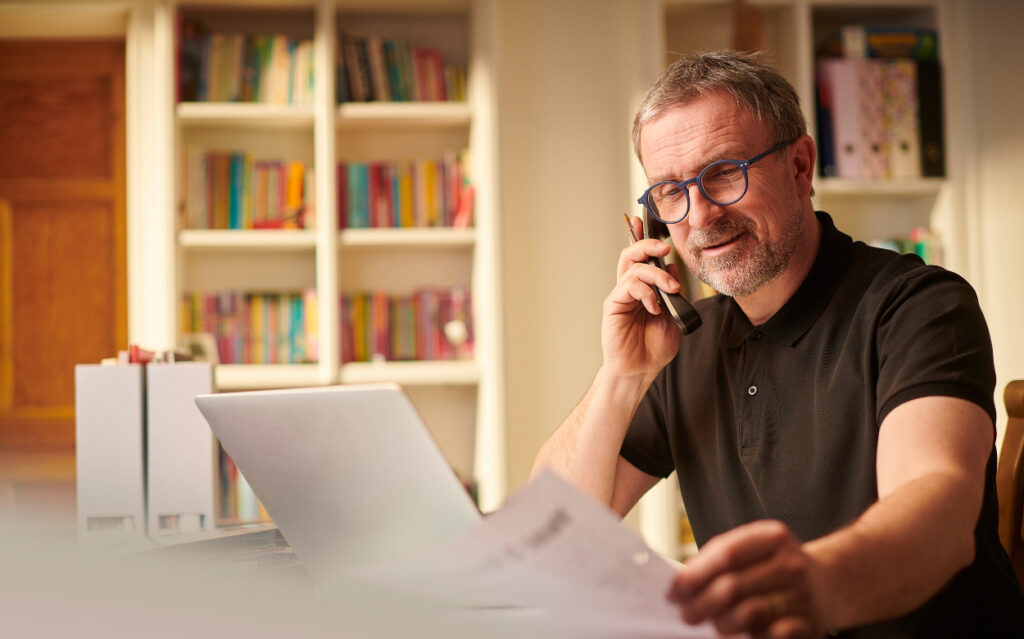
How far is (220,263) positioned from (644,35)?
1.66m

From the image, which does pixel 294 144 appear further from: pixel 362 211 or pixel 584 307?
pixel 584 307

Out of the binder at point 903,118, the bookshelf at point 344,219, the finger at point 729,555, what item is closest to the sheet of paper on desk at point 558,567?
the finger at point 729,555

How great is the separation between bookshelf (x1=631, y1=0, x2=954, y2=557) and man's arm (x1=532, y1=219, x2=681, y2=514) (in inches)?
66.4

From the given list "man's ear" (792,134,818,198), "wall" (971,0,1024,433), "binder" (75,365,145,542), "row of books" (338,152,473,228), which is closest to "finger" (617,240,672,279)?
"man's ear" (792,134,818,198)

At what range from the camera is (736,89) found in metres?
1.33

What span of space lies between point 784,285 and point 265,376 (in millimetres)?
2026

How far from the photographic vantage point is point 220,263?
3219 mm

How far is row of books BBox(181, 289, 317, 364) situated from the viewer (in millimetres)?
3049

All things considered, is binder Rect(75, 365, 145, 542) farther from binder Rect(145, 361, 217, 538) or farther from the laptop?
the laptop

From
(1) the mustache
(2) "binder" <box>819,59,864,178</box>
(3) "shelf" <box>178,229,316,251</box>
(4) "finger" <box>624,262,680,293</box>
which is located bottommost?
(4) "finger" <box>624,262,680,293</box>

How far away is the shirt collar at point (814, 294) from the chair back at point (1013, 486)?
0.91 feet

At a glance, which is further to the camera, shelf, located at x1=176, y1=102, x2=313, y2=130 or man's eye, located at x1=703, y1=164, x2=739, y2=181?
shelf, located at x1=176, y1=102, x2=313, y2=130

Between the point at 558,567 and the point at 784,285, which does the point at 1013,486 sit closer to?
the point at 784,285

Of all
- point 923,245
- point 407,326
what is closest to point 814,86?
point 923,245
